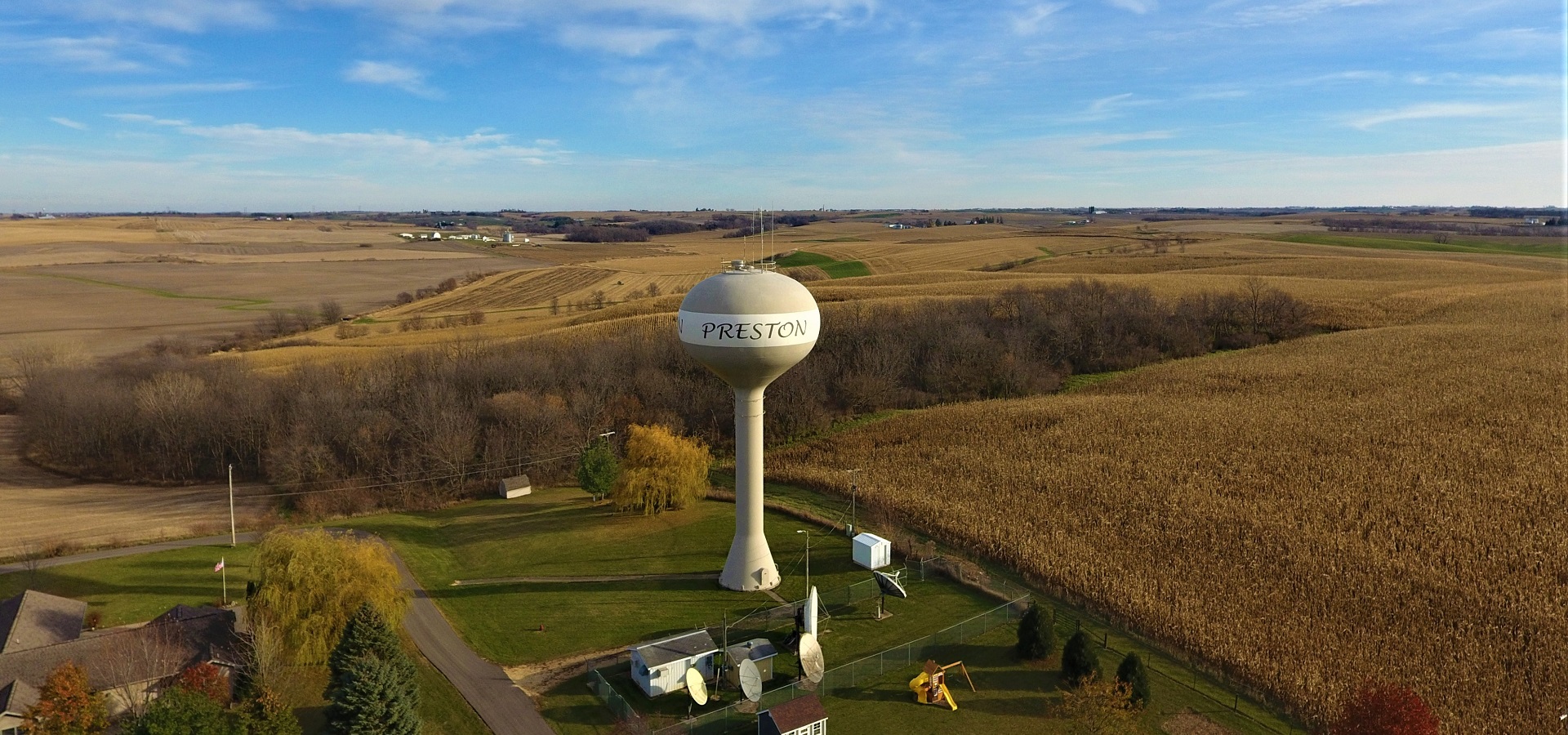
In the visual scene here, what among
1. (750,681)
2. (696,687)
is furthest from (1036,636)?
(696,687)

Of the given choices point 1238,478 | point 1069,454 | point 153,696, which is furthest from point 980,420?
point 153,696

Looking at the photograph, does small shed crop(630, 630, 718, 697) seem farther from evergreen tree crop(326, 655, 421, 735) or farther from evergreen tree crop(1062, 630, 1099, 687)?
evergreen tree crop(1062, 630, 1099, 687)

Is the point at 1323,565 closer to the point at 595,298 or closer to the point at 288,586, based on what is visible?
the point at 288,586

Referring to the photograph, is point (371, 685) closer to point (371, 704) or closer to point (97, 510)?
point (371, 704)

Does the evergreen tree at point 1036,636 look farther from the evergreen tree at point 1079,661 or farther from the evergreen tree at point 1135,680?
the evergreen tree at point 1135,680

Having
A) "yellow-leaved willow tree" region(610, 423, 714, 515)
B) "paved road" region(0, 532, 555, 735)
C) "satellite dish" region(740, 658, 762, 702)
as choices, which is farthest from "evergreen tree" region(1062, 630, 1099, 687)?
"yellow-leaved willow tree" region(610, 423, 714, 515)

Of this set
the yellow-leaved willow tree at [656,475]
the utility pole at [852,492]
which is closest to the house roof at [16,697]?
the yellow-leaved willow tree at [656,475]
